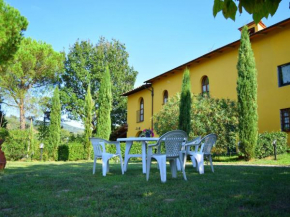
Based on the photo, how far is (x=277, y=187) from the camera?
3.67m

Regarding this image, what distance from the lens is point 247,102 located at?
37.0 ft

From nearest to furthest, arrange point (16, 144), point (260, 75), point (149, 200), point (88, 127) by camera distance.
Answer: point (149, 200) < point (260, 75) < point (16, 144) < point (88, 127)

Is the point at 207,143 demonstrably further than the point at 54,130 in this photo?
Answer: No

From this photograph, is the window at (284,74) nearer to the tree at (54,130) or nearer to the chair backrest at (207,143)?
the chair backrest at (207,143)

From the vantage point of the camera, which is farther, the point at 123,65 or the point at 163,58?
the point at 123,65

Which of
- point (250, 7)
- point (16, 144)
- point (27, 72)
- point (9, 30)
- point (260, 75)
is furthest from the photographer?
point (27, 72)

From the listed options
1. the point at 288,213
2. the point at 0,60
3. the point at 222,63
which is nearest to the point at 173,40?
the point at 222,63

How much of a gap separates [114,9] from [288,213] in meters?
11.9

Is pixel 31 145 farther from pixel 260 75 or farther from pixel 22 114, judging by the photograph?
pixel 260 75

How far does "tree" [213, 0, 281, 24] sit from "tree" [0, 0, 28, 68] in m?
9.76

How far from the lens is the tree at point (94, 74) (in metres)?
27.4

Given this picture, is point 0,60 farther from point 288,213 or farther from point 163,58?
point 163,58

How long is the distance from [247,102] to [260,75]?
2.97 meters

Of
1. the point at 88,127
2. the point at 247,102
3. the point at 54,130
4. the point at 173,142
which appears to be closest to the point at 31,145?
the point at 54,130
